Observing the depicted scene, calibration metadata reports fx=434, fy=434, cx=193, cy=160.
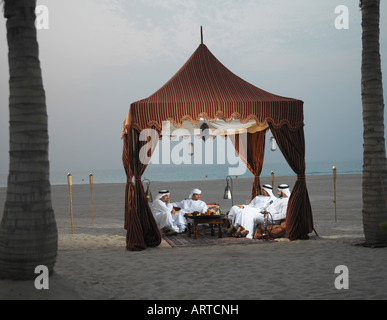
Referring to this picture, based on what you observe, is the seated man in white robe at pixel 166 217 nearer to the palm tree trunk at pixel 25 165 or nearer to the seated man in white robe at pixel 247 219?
the seated man in white robe at pixel 247 219

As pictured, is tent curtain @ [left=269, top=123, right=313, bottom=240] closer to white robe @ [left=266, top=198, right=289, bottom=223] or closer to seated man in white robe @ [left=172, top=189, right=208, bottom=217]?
white robe @ [left=266, top=198, right=289, bottom=223]

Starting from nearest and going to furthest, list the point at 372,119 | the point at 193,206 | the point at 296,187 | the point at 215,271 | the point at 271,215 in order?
the point at 215,271, the point at 372,119, the point at 296,187, the point at 271,215, the point at 193,206

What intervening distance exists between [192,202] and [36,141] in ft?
22.7

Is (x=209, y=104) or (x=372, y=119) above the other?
(x=209, y=104)

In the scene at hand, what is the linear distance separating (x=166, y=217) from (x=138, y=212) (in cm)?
170

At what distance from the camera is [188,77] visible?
35.0ft

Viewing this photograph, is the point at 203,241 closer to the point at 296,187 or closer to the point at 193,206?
the point at 193,206

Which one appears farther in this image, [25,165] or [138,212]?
[138,212]

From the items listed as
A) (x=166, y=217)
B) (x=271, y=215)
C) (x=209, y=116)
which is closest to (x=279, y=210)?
(x=271, y=215)

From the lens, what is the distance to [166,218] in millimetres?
11352

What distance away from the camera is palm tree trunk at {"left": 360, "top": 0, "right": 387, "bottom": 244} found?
9070 millimetres

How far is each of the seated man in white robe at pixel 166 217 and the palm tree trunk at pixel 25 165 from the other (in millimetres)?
5731
